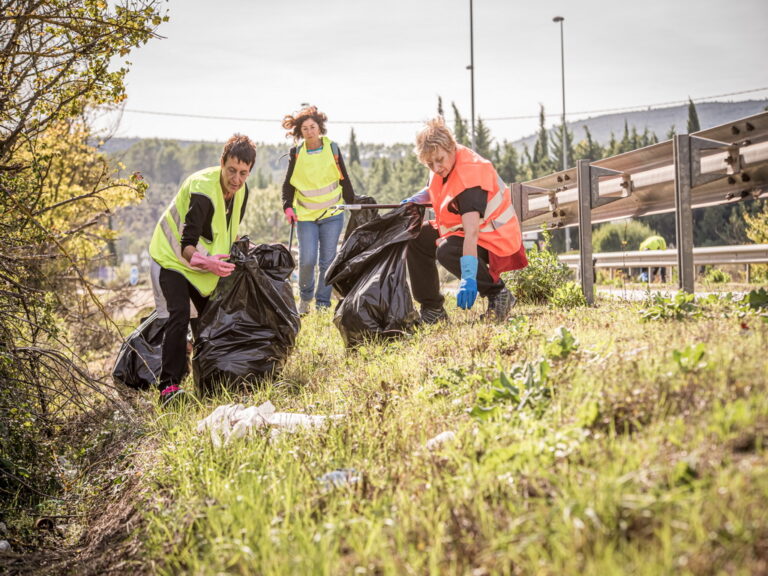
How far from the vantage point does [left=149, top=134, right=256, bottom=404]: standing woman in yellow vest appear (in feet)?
12.5

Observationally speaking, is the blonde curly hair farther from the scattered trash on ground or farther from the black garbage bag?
the scattered trash on ground

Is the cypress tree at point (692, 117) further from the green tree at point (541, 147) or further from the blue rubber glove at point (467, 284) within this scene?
the blue rubber glove at point (467, 284)

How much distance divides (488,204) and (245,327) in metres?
1.81

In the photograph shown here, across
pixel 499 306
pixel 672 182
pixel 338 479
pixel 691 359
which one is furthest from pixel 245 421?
pixel 672 182

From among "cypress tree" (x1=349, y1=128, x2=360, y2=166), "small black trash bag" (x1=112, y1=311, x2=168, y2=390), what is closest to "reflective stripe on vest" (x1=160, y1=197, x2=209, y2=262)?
"small black trash bag" (x1=112, y1=311, x2=168, y2=390)

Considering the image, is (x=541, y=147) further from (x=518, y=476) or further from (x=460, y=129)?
(x=518, y=476)

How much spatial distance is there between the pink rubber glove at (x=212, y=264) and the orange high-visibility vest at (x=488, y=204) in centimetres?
149

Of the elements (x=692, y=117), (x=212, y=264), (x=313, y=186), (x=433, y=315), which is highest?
(x=692, y=117)

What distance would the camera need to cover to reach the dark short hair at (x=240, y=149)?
12.6 feet

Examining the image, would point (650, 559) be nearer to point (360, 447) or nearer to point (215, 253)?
point (360, 447)

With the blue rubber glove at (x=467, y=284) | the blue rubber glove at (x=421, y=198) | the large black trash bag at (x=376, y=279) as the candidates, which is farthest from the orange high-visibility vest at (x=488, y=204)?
the blue rubber glove at (x=467, y=284)

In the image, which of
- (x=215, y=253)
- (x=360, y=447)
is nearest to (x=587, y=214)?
(x=215, y=253)

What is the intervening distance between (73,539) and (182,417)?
0.81 metres

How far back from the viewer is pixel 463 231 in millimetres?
4301
